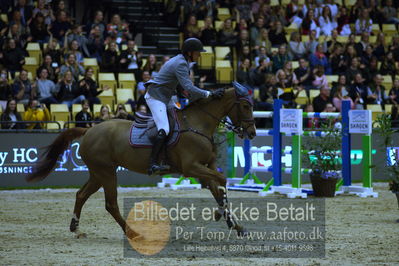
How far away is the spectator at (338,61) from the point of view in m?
24.6

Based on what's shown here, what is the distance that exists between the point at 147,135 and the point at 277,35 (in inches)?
588

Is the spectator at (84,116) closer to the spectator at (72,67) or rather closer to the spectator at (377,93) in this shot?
the spectator at (72,67)

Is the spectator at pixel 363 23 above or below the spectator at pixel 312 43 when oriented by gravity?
above

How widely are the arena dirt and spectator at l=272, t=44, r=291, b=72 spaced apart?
7.56 m

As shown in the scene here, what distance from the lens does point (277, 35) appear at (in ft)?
80.8

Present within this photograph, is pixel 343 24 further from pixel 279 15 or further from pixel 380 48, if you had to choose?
pixel 279 15

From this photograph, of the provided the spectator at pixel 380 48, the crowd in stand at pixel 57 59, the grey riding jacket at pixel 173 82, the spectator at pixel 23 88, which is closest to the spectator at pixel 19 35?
the crowd in stand at pixel 57 59

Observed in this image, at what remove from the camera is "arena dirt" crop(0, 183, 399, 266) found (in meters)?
8.14

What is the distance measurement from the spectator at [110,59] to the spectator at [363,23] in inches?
380

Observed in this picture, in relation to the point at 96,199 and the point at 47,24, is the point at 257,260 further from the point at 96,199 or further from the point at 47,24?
the point at 47,24

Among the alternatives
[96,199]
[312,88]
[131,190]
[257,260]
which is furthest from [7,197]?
[312,88]

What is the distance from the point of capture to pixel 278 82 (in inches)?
864

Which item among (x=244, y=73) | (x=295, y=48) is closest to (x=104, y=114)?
(x=244, y=73)

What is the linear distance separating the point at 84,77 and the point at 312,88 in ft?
23.9
